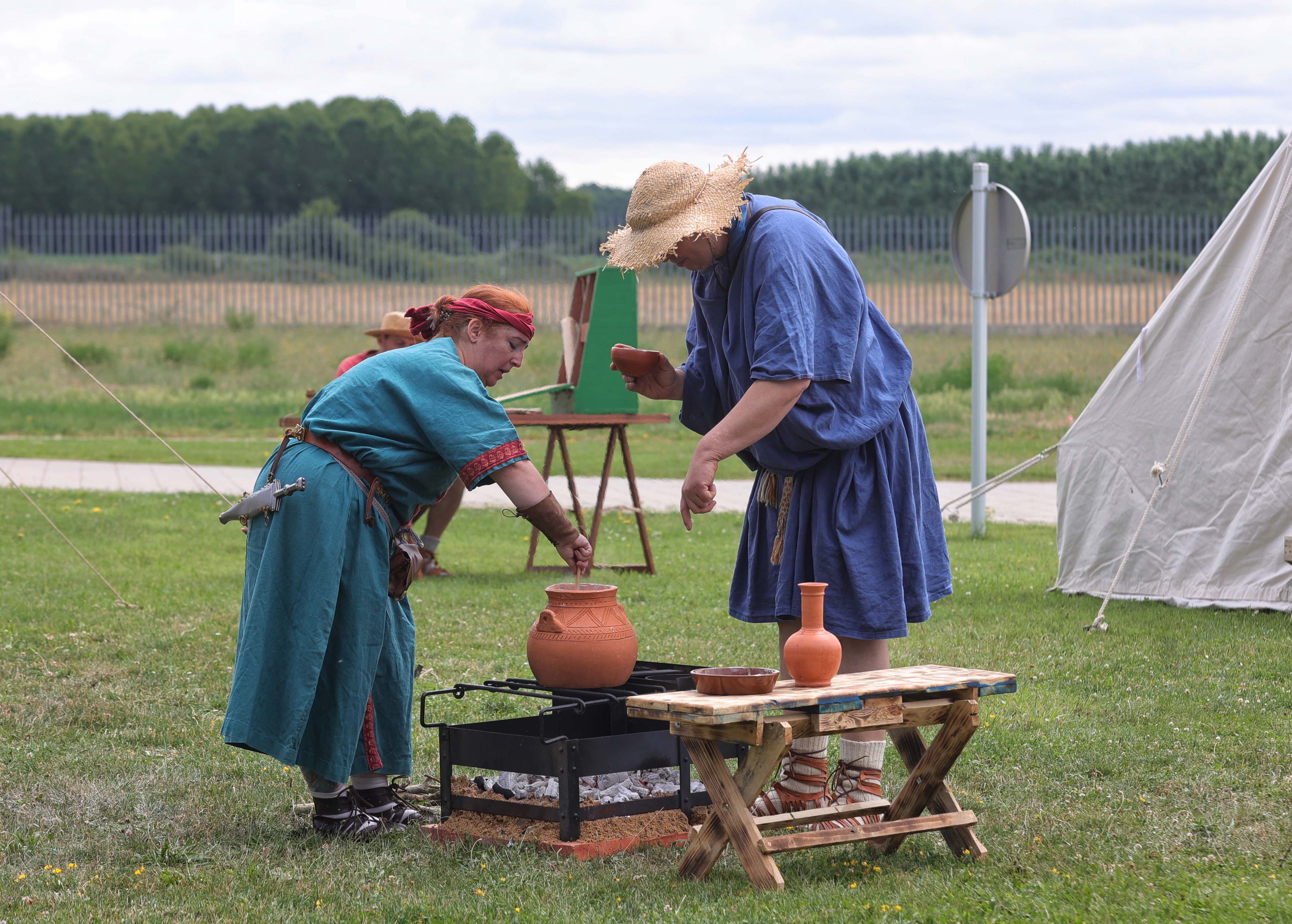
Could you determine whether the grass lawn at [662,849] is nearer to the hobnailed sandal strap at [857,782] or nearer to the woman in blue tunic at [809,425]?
the hobnailed sandal strap at [857,782]

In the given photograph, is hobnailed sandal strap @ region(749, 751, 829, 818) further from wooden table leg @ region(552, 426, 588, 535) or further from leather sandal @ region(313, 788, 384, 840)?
wooden table leg @ region(552, 426, 588, 535)

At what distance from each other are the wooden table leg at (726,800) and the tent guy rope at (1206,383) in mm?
3778

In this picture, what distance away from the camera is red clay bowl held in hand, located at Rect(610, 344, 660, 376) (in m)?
3.89

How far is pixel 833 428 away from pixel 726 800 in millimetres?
961

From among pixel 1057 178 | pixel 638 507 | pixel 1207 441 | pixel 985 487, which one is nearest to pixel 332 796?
pixel 638 507

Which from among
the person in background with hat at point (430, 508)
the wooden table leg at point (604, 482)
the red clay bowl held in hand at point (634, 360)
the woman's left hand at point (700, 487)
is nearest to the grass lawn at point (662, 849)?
the person in background with hat at point (430, 508)

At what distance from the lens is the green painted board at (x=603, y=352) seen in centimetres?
831

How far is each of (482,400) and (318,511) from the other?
0.54 m

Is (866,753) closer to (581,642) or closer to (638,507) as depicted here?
(581,642)

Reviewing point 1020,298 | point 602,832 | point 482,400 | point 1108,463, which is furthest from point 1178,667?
point 1020,298

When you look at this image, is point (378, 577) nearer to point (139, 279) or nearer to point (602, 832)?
point (602, 832)

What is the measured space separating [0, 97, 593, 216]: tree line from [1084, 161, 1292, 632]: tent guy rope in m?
40.9

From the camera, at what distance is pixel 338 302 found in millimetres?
23969

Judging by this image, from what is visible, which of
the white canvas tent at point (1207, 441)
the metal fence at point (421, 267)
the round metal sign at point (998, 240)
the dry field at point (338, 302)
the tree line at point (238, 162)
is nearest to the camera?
the white canvas tent at point (1207, 441)
